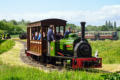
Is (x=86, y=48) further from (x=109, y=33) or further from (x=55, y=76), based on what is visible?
(x=109, y=33)

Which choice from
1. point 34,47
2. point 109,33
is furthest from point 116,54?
point 109,33

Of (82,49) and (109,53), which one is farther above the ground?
(82,49)

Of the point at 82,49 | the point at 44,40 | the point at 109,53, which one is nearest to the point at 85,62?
the point at 82,49

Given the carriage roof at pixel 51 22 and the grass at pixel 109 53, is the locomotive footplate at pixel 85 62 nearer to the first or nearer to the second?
the carriage roof at pixel 51 22

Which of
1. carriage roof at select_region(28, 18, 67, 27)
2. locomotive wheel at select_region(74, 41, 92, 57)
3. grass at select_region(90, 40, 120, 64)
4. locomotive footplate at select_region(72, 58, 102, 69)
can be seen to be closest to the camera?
locomotive footplate at select_region(72, 58, 102, 69)

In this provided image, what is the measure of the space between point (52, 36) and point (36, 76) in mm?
4393

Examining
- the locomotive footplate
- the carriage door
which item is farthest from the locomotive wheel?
the carriage door

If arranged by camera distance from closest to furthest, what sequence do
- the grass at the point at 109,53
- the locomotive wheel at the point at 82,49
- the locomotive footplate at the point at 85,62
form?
the locomotive footplate at the point at 85,62 → the locomotive wheel at the point at 82,49 → the grass at the point at 109,53

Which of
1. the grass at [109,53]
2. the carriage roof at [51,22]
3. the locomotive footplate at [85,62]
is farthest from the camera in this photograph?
the grass at [109,53]

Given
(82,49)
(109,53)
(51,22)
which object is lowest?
(109,53)

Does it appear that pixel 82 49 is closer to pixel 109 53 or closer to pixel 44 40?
pixel 44 40

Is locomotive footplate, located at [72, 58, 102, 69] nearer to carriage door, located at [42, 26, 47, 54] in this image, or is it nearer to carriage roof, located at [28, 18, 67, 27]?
carriage door, located at [42, 26, 47, 54]

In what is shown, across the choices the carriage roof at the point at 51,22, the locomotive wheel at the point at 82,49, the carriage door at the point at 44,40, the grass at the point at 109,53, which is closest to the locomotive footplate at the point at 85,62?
the locomotive wheel at the point at 82,49

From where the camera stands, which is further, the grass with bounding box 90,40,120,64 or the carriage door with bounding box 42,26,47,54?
the grass with bounding box 90,40,120,64
